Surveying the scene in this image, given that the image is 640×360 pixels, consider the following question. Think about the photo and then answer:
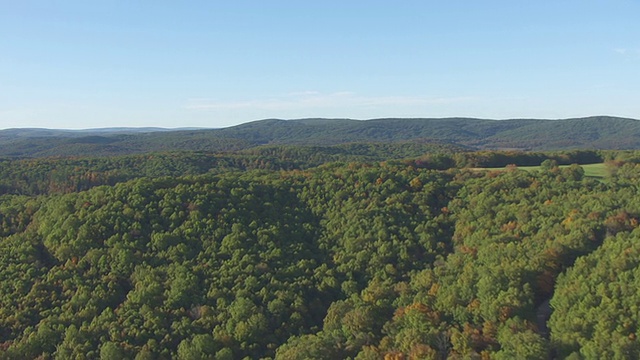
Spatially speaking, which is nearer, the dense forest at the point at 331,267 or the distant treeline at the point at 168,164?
the dense forest at the point at 331,267

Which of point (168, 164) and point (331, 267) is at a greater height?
point (168, 164)

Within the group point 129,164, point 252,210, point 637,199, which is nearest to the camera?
point 637,199

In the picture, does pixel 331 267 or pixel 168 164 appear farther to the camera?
pixel 168 164

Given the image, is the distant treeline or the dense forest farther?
the distant treeline

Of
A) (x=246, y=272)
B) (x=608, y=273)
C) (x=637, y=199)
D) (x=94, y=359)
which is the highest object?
(x=637, y=199)

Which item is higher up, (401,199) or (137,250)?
(401,199)

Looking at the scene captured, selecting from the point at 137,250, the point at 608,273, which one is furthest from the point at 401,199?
the point at 137,250

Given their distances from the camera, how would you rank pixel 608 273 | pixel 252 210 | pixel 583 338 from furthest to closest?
pixel 252 210, pixel 608 273, pixel 583 338

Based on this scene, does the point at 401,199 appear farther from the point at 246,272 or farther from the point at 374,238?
the point at 246,272
